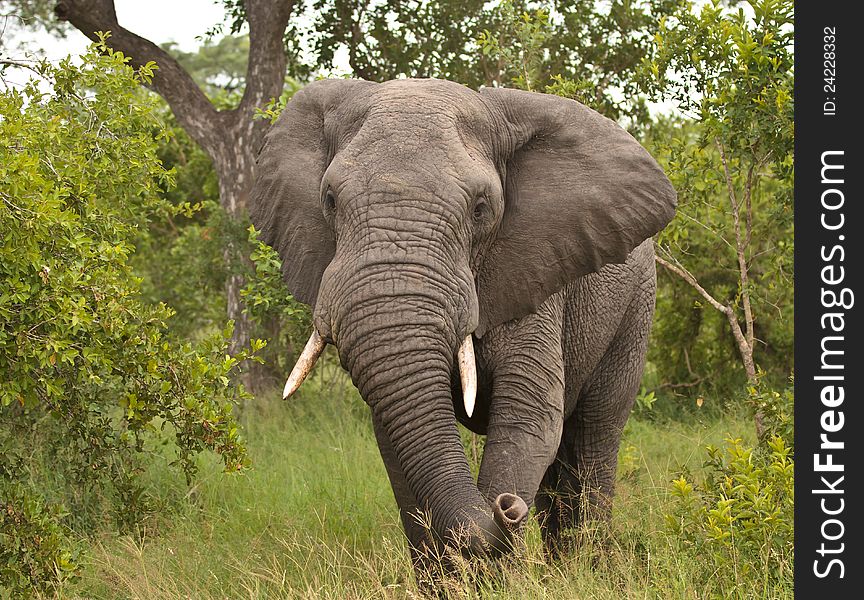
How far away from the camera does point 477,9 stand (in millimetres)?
10875

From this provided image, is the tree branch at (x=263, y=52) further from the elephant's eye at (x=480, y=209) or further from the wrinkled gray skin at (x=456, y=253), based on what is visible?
the elephant's eye at (x=480, y=209)

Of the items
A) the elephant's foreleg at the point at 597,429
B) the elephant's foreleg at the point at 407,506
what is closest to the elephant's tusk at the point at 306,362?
the elephant's foreleg at the point at 407,506

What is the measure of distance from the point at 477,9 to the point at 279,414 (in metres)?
4.02

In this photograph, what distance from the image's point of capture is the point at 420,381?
14.3 feet

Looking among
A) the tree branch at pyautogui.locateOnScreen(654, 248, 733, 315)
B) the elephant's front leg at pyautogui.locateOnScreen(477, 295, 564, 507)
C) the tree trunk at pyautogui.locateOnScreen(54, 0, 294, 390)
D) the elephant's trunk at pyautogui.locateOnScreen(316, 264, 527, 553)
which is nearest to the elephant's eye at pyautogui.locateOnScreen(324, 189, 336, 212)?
the elephant's trunk at pyautogui.locateOnScreen(316, 264, 527, 553)

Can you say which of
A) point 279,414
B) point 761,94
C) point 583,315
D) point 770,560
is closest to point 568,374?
point 583,315

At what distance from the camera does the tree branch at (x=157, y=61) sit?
10.2 m

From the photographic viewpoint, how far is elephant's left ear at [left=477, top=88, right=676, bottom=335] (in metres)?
4.98

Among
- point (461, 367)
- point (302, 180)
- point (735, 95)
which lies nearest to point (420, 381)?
point (461, 367)

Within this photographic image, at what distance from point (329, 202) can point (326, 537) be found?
232cm

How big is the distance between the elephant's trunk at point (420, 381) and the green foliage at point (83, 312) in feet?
3.51

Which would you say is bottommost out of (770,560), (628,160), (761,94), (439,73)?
(770,560)

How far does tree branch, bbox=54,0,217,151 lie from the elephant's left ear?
5883mm
